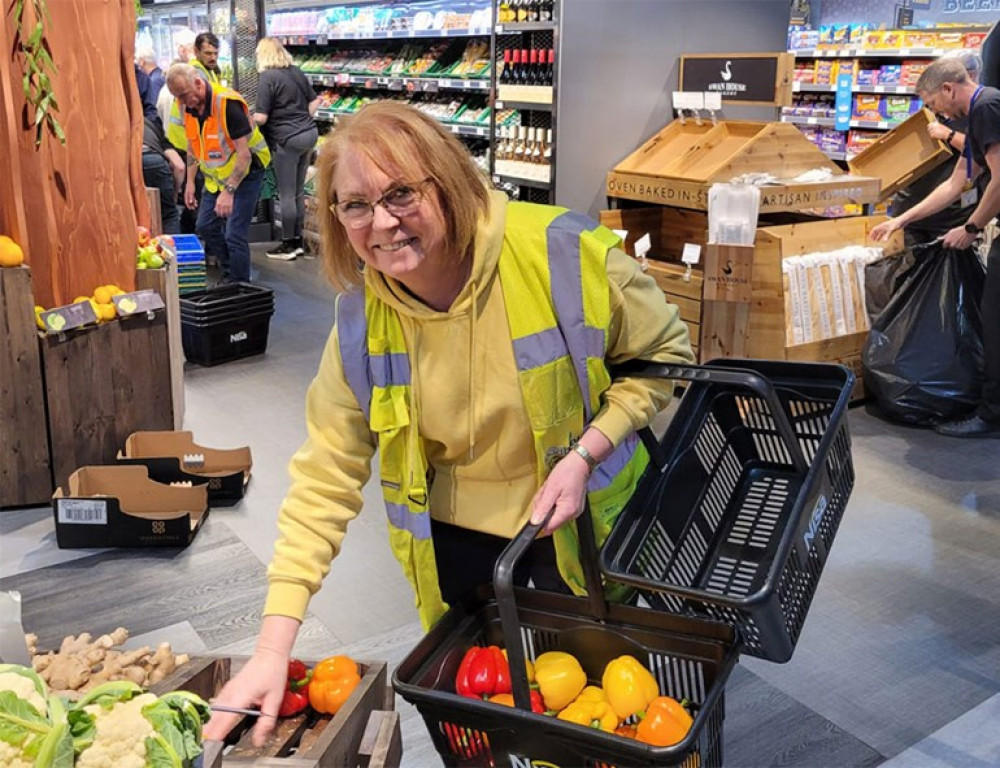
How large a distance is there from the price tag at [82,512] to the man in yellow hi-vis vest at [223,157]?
3726 mm

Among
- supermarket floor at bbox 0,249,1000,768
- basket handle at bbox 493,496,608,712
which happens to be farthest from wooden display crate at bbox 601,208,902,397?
basket handle at bbox 493,496,608,712

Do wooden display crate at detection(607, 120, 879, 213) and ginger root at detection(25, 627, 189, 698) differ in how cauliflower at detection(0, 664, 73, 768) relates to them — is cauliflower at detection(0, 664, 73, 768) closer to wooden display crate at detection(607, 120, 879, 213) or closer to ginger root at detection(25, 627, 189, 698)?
ginger root at detection(25, 627, 189, 698)

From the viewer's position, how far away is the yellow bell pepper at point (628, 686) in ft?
4.55

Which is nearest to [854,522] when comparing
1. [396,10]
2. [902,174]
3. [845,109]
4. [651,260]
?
[651,260]

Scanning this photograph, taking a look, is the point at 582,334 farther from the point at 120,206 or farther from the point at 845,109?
the point at 845,109

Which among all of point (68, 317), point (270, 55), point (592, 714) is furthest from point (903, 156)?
point (270, 55)

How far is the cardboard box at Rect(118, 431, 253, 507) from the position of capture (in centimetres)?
385

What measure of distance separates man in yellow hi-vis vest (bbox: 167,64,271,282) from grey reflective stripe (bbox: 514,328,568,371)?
5.48m

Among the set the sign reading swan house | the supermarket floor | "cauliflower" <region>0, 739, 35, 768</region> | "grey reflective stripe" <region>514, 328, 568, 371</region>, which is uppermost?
the sign reading swan house

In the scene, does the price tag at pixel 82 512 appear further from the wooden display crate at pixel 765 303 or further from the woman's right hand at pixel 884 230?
the woman's right hand at pixel 884 230

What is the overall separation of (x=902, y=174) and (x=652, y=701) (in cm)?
450

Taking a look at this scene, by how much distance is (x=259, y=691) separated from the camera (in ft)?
4.48

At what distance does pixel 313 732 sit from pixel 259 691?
95mm

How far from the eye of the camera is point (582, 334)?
1.58 m
